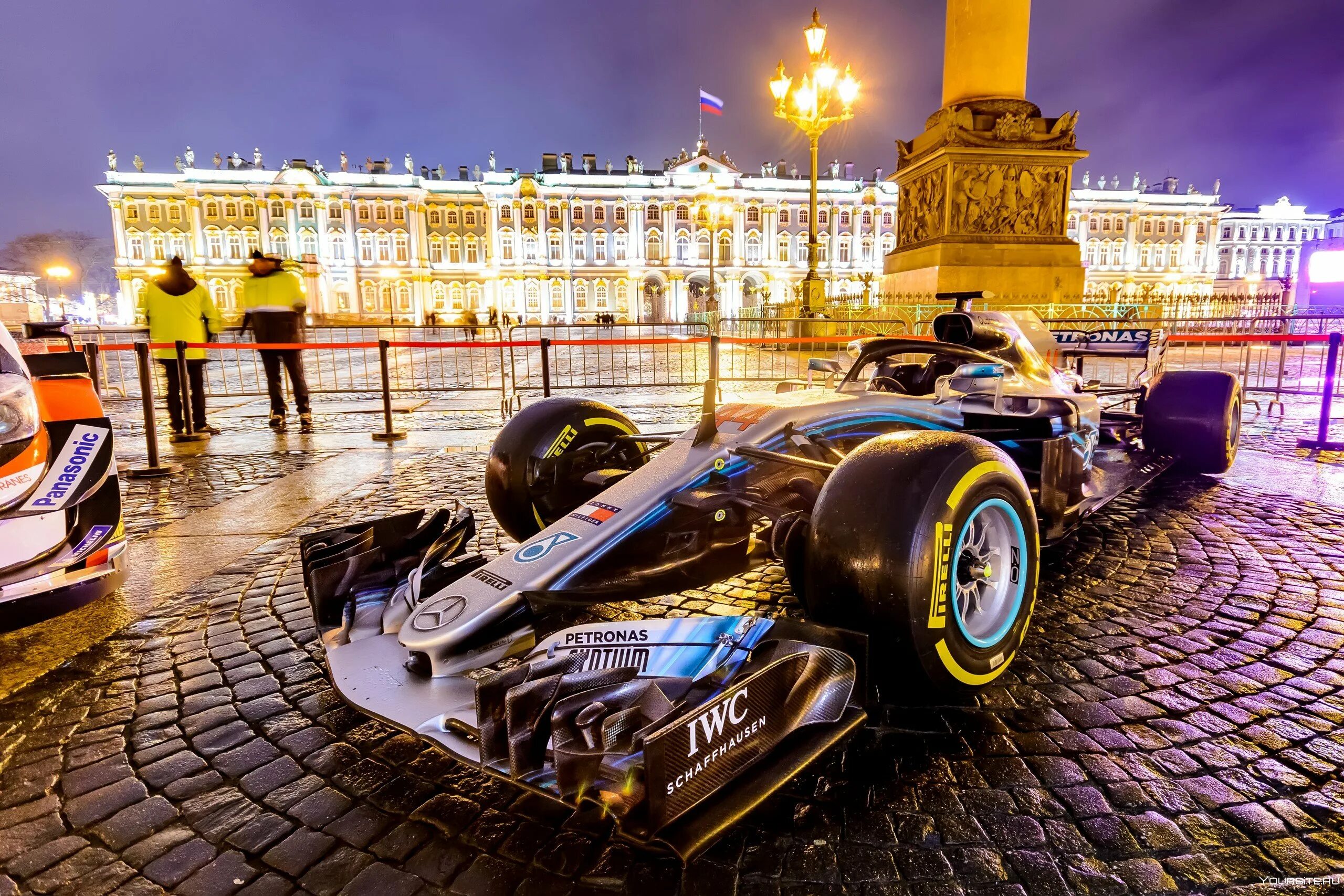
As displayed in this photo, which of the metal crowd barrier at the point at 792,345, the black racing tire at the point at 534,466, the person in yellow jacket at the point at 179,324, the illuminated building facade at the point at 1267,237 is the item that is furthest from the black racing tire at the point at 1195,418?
the illuminated building facade at the point at 1267,237

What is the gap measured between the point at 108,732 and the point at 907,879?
2.59 m

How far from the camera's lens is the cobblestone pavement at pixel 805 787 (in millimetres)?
1820

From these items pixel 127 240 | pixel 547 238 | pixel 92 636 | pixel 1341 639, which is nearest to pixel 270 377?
pixel 92 636

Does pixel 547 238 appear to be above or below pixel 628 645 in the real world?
above

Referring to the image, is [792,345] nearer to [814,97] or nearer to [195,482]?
[814,97]

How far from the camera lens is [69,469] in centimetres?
317

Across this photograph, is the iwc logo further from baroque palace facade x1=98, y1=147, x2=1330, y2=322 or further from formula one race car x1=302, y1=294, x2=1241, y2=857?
baroque palace facade x1=98, y1=147, x2=1330, y2=322

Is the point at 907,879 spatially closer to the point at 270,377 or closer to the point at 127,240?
the point at 270,377

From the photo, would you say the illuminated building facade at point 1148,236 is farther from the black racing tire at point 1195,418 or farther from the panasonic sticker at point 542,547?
the panasonic sticker at point 542,547

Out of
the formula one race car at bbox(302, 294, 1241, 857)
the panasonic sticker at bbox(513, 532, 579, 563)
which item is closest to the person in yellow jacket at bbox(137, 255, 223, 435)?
the formula one race car at bbox(302, 294, 1241, 857)

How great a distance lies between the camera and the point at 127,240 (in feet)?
267

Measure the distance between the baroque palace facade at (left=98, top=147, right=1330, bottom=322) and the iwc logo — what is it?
77.5 metres

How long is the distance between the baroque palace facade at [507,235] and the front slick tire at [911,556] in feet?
260

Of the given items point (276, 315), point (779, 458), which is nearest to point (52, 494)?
point (779, 458)
